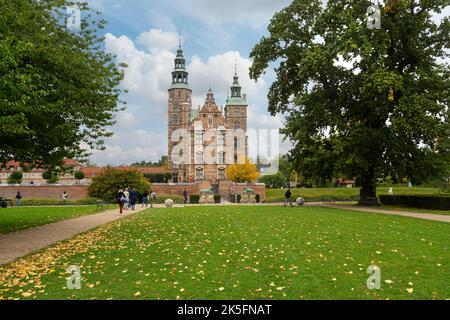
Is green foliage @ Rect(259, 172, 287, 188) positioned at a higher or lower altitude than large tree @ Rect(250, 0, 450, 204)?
lower

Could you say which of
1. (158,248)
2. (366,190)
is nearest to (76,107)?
(158,248)

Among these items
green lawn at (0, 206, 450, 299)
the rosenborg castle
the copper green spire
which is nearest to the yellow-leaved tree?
the rosenborg castle

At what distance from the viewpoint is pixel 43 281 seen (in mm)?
7457

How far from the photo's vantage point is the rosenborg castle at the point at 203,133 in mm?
81062

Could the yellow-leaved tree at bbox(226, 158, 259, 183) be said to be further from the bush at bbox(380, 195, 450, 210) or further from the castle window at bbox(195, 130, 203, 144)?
the bush at bbox(380, 195, 450, 210)

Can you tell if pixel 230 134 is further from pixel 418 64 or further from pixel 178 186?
pixel 418 64

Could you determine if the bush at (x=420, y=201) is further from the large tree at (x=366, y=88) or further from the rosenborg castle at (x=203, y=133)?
the rosenborg castle at (x=203, y=133)

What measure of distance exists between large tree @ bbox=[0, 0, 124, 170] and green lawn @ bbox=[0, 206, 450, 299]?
3689 millimetres

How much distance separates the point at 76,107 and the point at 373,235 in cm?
1091

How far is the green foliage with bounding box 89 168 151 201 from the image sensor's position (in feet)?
131

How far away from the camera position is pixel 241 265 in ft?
27.6

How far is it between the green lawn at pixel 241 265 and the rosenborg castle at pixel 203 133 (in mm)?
65480

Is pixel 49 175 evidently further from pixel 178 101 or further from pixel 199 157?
pixel 178 101

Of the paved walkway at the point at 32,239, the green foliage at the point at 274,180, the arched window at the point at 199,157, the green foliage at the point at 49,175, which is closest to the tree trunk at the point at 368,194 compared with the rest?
the paved walkway at the point at 32,239
